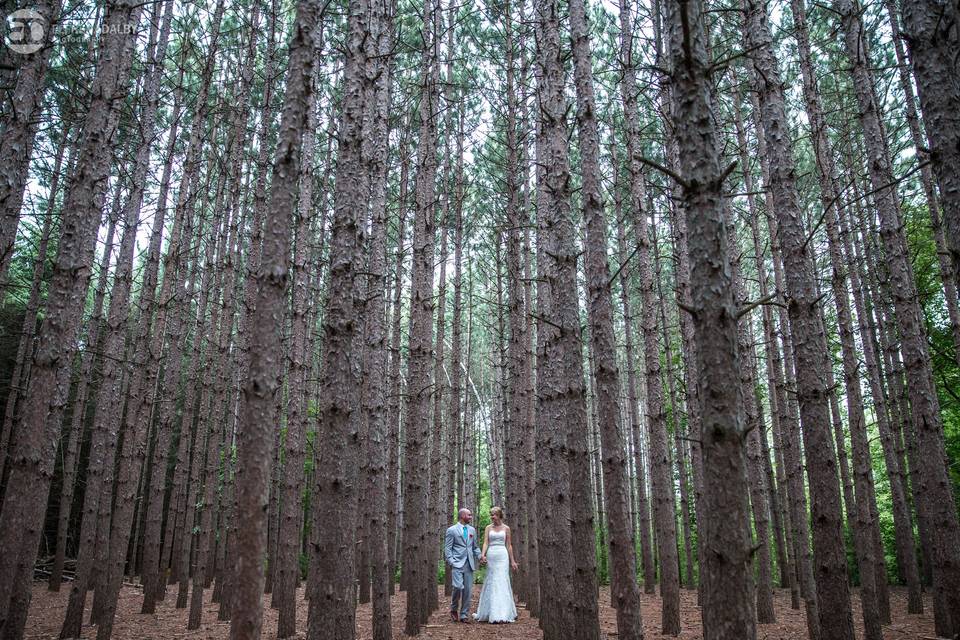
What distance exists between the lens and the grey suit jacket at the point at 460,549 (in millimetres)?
9367

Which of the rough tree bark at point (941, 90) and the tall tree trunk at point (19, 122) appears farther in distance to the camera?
the tall tree trunk at point (19, 122)

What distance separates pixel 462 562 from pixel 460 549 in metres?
0.20

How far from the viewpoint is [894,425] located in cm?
1188

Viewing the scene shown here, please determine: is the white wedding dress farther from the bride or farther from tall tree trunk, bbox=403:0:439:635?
tall tree trunk, bbox=403:0:439:635

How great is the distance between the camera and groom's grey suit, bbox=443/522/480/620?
927 cm

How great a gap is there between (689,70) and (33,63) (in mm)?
5922

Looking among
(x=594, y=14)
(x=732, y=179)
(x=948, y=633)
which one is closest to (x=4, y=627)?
(x=948, y=633)

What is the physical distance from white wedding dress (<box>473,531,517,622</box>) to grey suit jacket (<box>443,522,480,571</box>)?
1.19 feet

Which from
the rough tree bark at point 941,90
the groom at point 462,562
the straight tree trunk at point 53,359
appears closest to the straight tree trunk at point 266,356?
the straight tree trunk at point 53,359

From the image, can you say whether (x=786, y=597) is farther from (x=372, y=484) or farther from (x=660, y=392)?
(x=372, y=484)

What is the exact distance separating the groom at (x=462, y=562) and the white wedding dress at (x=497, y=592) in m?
0.26

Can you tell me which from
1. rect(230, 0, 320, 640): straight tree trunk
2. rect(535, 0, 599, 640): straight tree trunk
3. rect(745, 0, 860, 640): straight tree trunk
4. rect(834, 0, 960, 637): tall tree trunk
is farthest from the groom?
rect(230, 0, 320, 640): straight tree trunk

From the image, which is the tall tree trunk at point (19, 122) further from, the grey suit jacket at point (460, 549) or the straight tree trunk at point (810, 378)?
the grey suit jacket at point (460, 549)

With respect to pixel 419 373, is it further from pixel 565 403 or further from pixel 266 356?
pixel 266 356
